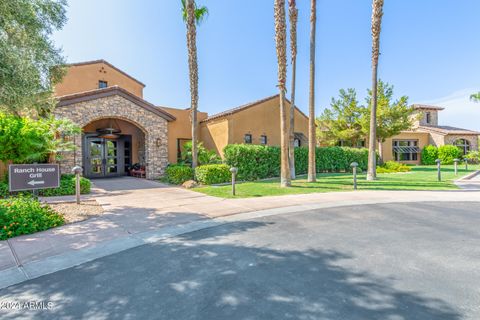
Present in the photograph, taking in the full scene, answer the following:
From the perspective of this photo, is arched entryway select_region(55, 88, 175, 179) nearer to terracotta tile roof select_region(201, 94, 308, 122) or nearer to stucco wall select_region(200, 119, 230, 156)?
stucco wall select_region(200, 119, 230, 156)

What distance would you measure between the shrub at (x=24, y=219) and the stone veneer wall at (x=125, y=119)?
6.84 meters

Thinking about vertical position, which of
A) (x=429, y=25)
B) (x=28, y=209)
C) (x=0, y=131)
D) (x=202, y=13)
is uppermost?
(x=202, y=13)

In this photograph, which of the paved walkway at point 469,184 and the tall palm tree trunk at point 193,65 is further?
the tall palm tree trunk at point 193,65

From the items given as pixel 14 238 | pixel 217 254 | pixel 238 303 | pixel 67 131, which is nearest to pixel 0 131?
pixel 67 131

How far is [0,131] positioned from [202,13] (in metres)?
11.5

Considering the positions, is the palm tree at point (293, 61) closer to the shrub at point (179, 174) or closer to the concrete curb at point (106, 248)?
the shrub at point (179, 174)

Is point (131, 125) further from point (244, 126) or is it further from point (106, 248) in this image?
point (106, 248)

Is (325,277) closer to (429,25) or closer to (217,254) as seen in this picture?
(217,254)

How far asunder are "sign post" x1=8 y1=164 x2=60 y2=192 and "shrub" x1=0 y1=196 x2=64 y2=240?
0.71 meters

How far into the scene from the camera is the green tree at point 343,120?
23.5 m

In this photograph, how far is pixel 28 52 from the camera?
296 inches

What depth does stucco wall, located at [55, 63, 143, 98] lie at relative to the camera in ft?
58.7

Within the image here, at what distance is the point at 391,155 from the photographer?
2991 cm

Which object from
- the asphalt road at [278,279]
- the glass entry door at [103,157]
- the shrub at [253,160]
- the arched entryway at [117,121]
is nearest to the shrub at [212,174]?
the shrub at [253,160]
